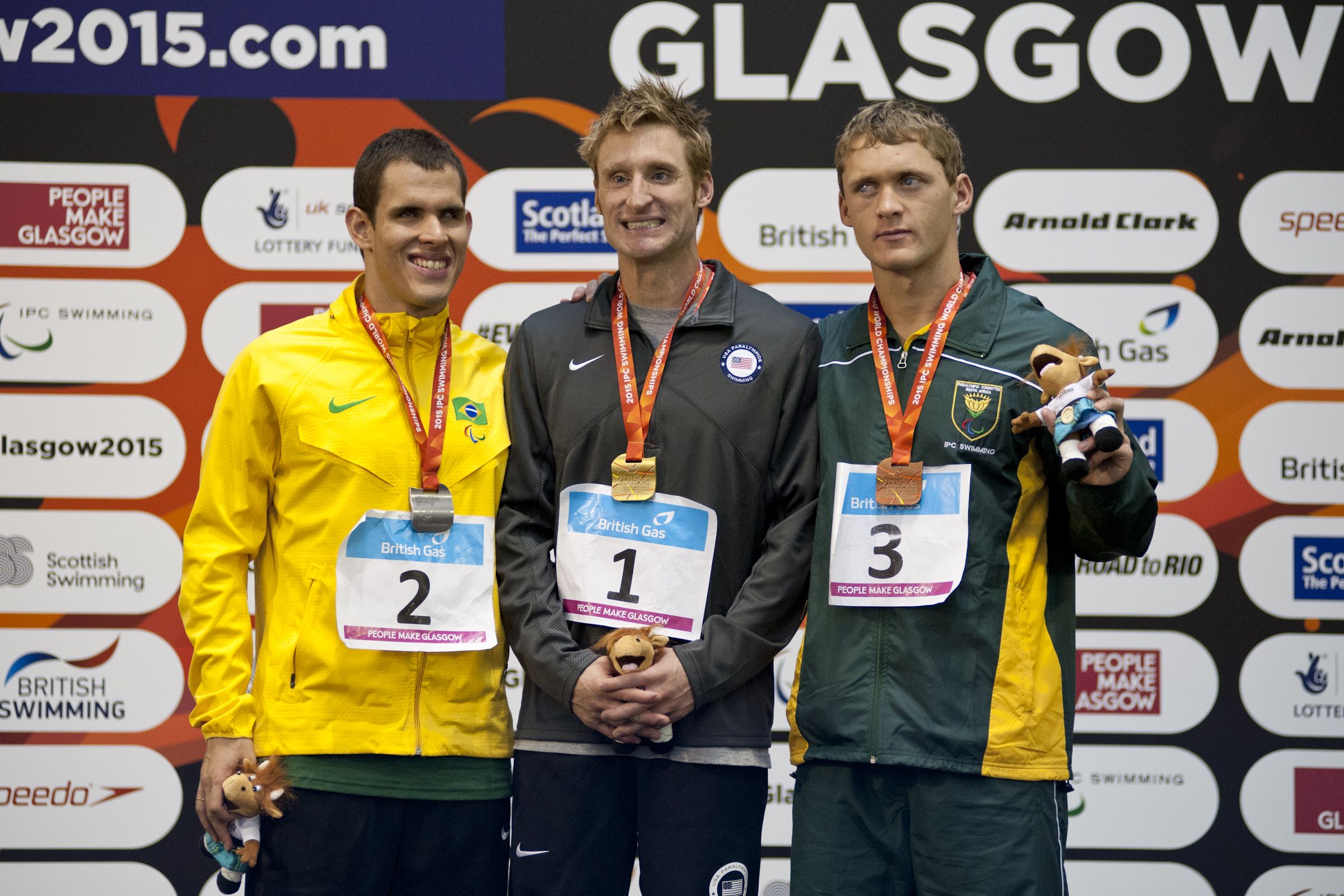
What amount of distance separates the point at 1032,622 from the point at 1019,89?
7.62 ft

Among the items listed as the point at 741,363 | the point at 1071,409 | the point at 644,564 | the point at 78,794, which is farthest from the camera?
the point at 78,794

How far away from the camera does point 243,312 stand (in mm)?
3699

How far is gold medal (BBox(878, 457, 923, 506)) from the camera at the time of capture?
2.09 m

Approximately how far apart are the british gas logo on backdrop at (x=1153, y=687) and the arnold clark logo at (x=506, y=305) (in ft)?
7.23

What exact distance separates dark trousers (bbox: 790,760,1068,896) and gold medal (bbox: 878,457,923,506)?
51 centimetres

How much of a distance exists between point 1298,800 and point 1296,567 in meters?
0.81

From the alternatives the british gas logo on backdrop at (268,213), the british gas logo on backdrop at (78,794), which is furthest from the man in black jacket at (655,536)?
the british gas logo on backdrop at (78,794)

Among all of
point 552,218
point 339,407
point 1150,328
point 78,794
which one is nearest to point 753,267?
point 552,218

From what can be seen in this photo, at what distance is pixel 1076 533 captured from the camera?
208cm

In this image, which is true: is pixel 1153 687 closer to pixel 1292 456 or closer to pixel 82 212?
pixel 1292 456

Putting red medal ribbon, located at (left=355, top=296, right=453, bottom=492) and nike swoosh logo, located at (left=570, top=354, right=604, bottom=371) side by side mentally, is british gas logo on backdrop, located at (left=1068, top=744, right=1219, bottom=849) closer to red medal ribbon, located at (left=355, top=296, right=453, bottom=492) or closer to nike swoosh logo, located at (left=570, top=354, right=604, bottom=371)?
nike swoosh logo, located at (left=570, top=354, right=604, bottom=371)

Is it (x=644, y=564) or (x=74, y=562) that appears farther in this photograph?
(x=74, y=562)

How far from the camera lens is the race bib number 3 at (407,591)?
2143 mm

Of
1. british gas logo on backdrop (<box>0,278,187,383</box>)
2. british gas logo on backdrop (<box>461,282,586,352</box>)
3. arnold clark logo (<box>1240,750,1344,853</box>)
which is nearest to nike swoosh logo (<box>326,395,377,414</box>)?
british gas logo on backdrop (<box>461,282,586,352</box>)
